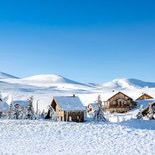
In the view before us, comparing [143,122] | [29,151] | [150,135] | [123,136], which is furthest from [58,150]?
[143,122]

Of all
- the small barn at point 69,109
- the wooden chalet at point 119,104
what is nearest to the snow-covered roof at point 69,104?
the small barn at point 69,109

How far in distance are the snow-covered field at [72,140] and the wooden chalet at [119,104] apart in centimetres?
5936

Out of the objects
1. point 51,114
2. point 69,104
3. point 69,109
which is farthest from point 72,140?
point 51,114

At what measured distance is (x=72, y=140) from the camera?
2980cm

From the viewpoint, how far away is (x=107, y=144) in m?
27.7

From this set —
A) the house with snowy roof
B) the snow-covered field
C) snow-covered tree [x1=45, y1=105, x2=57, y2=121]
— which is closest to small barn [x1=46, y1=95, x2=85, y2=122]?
snow-covered tree [x1=45, y1=105, x2=57, y2=121]

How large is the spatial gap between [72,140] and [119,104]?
66748 millimetres

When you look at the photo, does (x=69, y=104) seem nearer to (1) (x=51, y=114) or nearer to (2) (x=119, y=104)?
(1) (x=51, y=114)

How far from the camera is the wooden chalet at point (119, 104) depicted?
94312 mm

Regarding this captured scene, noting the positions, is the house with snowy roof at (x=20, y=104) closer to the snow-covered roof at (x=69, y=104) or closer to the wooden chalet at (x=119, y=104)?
the snow-covered roof at (x=69, y=104)

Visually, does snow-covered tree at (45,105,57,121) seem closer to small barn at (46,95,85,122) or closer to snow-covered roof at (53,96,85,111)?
small barn at (46,95,85,122)

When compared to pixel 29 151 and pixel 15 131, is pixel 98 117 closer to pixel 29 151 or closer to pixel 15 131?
pixel 15 131

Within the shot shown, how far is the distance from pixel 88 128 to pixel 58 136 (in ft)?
13.4

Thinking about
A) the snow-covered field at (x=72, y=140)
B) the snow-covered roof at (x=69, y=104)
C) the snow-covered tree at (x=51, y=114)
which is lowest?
the snow-covered field at (x=72, y=140)
